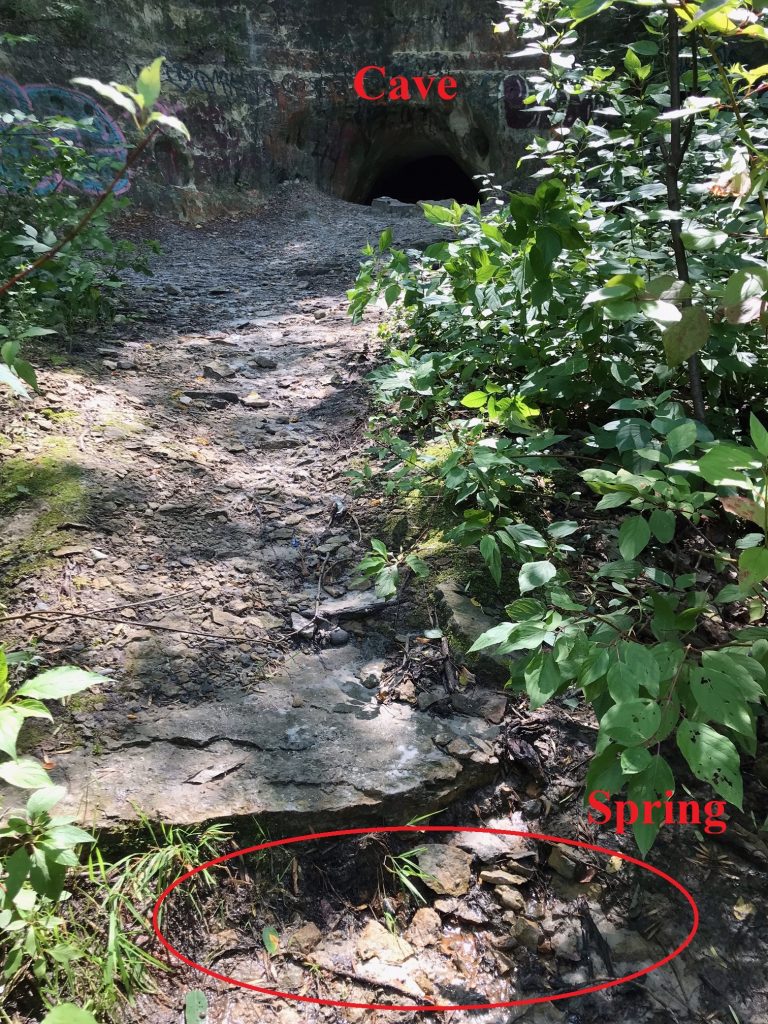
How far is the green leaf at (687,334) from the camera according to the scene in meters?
1.40

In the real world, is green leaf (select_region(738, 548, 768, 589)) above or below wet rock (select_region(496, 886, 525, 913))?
above

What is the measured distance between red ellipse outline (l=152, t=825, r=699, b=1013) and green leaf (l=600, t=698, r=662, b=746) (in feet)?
2.51

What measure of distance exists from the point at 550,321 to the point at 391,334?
6.38ft

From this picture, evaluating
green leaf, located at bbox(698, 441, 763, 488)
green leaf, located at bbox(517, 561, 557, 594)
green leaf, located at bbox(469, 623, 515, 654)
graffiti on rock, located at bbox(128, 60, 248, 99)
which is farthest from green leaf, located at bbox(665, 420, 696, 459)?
graffiti on rock, located at bbox(128, 60, 248, 99)

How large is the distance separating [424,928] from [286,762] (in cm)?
56

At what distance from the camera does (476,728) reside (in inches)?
80.4

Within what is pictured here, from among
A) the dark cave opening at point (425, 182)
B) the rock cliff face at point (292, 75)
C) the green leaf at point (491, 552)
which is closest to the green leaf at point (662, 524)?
the green leaf at point (491, 552)

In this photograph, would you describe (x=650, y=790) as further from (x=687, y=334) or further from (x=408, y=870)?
(x=687, y=334)

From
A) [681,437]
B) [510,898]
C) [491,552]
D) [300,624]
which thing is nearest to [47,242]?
[300,624]

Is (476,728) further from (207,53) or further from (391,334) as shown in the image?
(207,53)

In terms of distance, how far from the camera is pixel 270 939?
5.40ft

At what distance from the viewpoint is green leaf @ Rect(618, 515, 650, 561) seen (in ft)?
4.73

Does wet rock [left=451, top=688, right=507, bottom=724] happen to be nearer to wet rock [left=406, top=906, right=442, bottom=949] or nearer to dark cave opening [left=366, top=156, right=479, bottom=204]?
wet rock [left=406, top=906, right=442, bottom=949]

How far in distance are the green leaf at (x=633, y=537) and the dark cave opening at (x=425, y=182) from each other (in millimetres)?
14278
